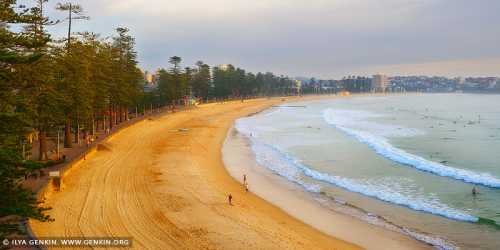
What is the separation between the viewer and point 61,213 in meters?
18.5

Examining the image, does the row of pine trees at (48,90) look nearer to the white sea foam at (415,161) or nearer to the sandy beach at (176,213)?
the sandy beach at (176,213)

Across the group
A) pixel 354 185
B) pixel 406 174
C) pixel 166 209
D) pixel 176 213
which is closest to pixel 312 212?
pixel 176 213

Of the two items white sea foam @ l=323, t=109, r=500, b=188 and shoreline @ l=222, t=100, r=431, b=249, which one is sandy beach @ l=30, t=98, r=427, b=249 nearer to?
shoreline @ l=222, t=100, r=431, b=249

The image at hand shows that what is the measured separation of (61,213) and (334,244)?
11.0 meters

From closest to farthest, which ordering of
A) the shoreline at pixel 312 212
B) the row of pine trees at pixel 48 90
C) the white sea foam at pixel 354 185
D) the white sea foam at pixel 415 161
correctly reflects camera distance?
the row of pine trees at pixel 48 90 < the shoreline at pixel 312 212 < the white sea foam at pixel 354 185 < the white sea foam at pixel 415 161

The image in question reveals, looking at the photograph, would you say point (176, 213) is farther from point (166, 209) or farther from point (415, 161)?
point (415, 161)

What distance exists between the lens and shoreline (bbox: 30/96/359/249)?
54.6 ft

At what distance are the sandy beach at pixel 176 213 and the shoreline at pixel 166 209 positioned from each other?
0.04 m

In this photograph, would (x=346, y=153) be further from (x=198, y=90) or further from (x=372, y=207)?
(x=198, y=90)

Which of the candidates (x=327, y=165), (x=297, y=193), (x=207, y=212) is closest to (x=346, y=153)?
(x=327, y=165)

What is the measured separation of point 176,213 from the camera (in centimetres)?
1958

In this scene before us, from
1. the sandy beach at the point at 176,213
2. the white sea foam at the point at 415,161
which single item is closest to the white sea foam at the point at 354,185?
the sandy beach at the point at 176,213

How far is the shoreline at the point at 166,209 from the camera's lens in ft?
54.6

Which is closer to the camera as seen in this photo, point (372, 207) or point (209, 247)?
point (209, 247)
